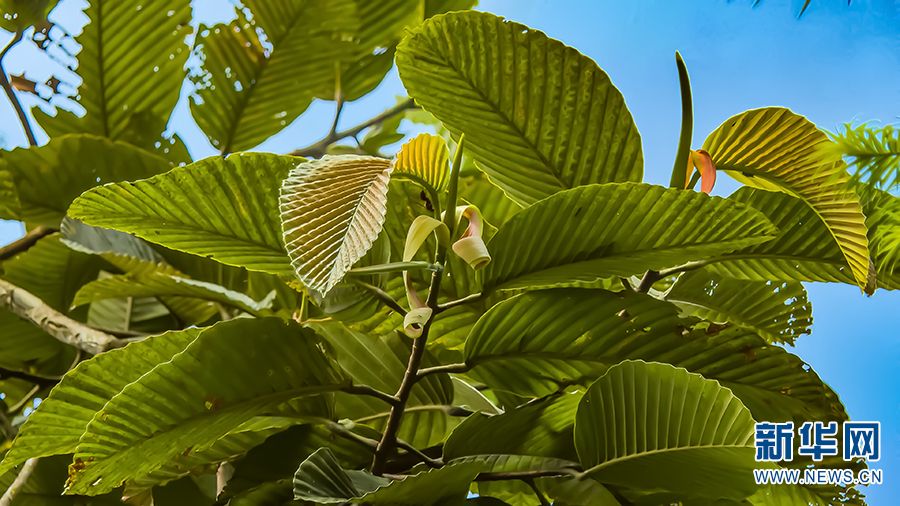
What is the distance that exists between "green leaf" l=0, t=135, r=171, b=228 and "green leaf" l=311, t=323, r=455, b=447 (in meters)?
0.25

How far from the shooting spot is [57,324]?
458 millimetres

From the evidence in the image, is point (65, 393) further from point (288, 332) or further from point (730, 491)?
point (730, 491)

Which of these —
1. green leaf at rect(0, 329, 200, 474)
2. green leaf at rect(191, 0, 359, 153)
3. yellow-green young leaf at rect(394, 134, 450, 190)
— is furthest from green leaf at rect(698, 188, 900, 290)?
green leaf at rect(191, 0, 359, 153)

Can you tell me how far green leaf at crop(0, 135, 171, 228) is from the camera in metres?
0.54

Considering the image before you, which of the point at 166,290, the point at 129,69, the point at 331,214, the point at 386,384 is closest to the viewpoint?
the point at 331,214

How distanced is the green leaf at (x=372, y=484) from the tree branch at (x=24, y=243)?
368 millimetres

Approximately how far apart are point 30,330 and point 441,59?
39cm

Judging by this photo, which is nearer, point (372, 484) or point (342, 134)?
point (372, 484)

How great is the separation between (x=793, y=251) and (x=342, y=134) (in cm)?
39

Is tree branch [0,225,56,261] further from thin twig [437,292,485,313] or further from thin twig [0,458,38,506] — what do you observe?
thin twig [437,292,485,313]

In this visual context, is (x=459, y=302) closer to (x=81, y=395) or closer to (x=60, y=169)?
(x=81, y=395)

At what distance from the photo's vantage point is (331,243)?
0.24 m

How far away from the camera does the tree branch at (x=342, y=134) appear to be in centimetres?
64

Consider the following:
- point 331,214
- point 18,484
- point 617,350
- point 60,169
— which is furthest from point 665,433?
point 60,169
